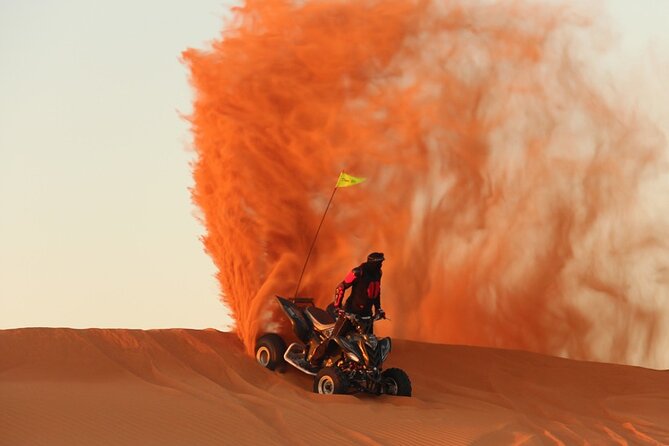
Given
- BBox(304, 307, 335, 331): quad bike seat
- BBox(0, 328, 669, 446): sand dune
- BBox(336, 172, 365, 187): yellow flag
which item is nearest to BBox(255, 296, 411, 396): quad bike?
BBox(304, 307, 335, 331): quad bike seat

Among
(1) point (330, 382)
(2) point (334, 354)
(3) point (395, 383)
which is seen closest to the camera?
(1) point (330, 382)

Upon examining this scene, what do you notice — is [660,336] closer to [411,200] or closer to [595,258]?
[595,258]

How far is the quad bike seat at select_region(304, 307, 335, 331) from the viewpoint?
55.9ft

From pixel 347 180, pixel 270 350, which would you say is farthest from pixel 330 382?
pixel 347 180

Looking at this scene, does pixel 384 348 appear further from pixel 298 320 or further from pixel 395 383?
pixel 298 320

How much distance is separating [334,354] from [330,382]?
87cm

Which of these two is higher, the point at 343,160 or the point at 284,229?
the point at 343,160

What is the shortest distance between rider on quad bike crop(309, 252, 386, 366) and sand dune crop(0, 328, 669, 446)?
4.06 feet

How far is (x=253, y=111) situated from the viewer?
2059 cm

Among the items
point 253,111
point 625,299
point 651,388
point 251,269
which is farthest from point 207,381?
point 625,299

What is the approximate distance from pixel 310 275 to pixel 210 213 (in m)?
2.32

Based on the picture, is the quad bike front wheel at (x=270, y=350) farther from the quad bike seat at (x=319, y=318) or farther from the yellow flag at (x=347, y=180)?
the yellow flag at (x=347, y=180)

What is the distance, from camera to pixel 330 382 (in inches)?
637

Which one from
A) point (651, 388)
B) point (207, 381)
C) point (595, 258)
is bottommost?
point (207, 381)
